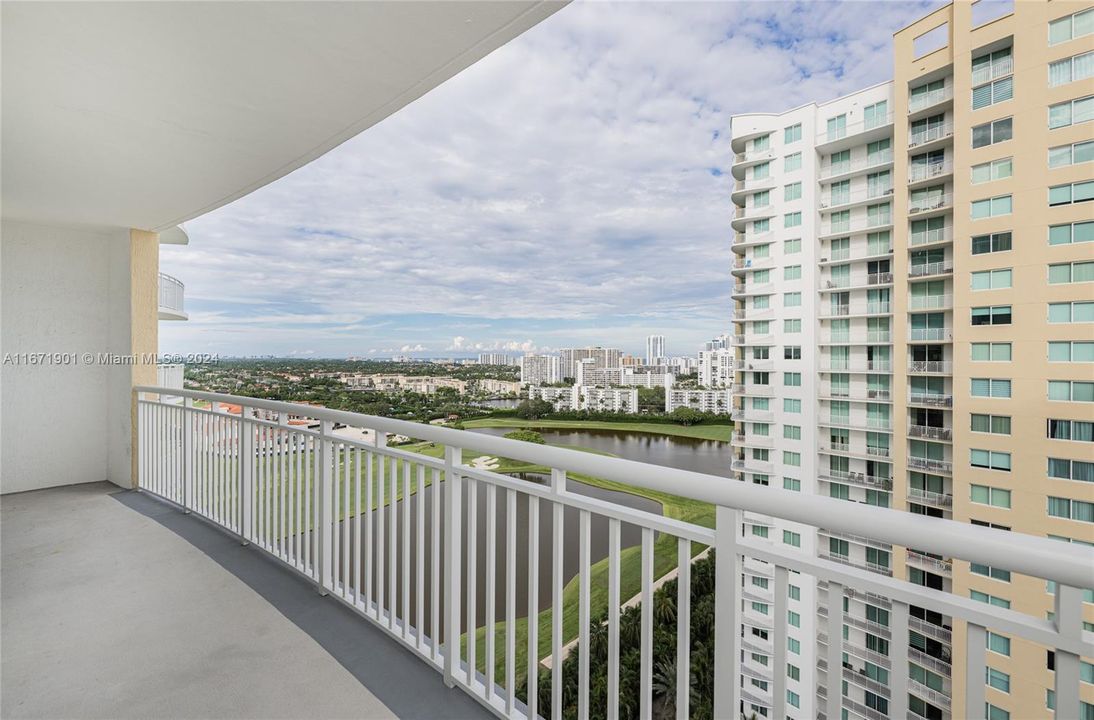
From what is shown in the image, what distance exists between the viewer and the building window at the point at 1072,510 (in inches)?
67.5

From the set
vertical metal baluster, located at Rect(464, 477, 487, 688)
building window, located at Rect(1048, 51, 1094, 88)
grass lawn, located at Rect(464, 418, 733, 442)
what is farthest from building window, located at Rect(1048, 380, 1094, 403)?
vertical metal baluster, located at Rect(464, 477, 487, 688)

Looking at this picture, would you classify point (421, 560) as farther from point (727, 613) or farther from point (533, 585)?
point (727, 613)

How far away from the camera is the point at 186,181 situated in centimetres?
329

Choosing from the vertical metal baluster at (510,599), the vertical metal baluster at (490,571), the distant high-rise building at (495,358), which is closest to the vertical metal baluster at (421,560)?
the vertical metal baluster at (490,571)

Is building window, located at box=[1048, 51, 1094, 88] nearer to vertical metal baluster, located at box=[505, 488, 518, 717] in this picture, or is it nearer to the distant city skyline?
the distant city skyline

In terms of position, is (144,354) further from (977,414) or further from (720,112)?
(977,414)

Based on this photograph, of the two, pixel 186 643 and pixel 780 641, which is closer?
pixel 780 641

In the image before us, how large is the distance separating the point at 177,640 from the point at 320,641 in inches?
24.1

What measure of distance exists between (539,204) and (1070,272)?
718cm

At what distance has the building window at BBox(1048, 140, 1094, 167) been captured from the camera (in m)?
1.81

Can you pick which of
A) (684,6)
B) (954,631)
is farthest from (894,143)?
(954,631)

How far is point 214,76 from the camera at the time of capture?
203cm

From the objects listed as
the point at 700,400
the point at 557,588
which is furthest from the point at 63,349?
the point at 700,400

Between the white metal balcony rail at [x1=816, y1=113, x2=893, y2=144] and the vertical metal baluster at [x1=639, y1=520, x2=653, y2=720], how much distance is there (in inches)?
96.2
